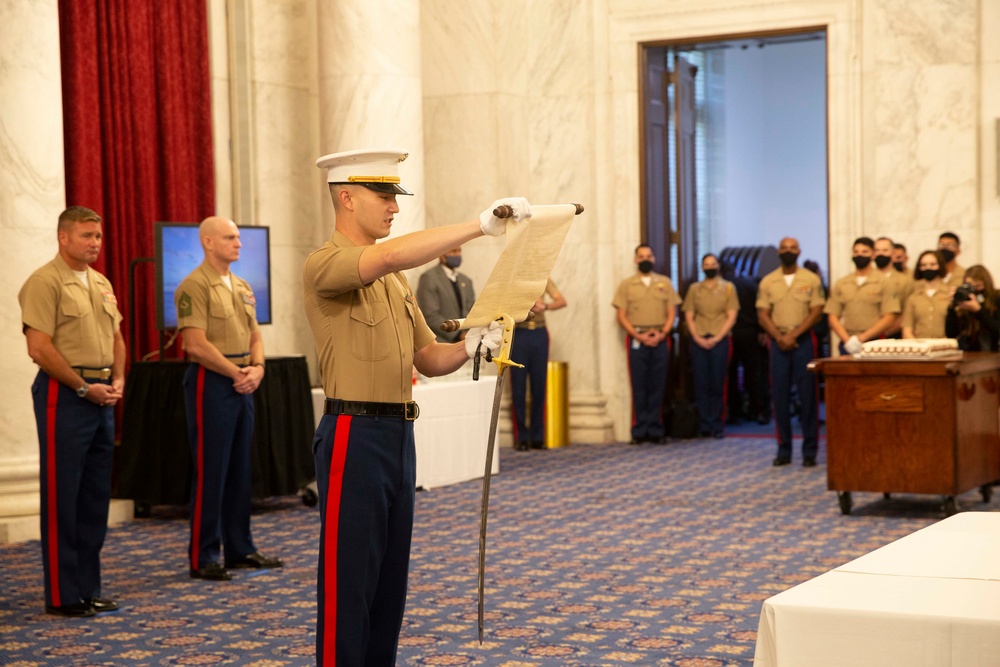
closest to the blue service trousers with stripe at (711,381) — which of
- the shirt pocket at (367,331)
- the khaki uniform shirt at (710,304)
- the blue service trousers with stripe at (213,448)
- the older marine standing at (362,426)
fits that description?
the khaki uniform shirt at (710,304)

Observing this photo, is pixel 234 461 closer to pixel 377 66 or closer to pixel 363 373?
pixel 363 373

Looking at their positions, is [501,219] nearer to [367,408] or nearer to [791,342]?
[367,408]

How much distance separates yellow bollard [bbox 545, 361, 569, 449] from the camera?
12.1 meters

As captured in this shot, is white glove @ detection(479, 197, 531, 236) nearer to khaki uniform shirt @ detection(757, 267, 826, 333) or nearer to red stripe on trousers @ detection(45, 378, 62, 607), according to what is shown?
red stripe on trousers @ detection(45, 378, 62, 607)

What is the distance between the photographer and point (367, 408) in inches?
131

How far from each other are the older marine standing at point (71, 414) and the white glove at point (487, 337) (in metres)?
2.87

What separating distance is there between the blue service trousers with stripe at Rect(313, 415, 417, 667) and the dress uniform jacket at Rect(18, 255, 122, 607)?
8.61 ft

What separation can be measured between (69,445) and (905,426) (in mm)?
4762

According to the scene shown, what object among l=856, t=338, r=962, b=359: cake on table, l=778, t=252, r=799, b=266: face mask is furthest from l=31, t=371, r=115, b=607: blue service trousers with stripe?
l=778, t=252, r=799, b=266: face mask

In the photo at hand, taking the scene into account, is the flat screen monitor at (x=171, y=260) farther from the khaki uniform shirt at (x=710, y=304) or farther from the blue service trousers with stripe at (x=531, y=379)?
the khaki uniform shirt at (x=710, y=304)

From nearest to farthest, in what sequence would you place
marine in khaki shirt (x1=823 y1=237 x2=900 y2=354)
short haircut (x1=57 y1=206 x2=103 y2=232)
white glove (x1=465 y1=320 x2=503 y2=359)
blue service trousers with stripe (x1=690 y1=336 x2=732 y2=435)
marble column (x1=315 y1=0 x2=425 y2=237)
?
1. white glove (x1=465 y1=320 x2=503 y2=359)
2. short haircut (x1=57 y1=206 x2=103 y2=232)
3. marine in khaki shirt (x1=823 y1=237 x2=900 y2=354)
4. marble column (x1=315 y1=0 x2=425 y2=237)
5. blue service trousers with stripe (x1=690 y1=336 x2=732 y2=435)

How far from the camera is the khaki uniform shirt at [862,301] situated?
10.0 meters

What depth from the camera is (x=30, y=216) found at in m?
7.54

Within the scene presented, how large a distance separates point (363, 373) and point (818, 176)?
53.6 ft
